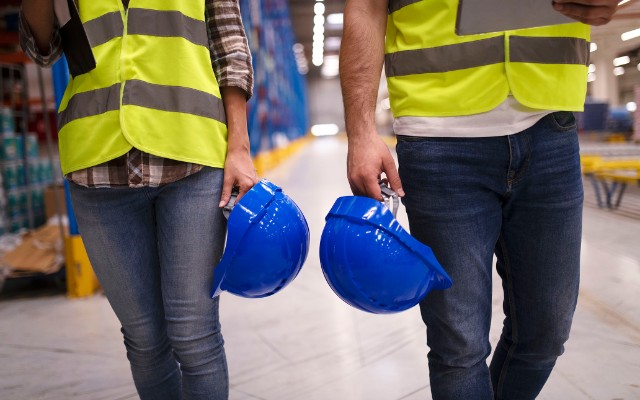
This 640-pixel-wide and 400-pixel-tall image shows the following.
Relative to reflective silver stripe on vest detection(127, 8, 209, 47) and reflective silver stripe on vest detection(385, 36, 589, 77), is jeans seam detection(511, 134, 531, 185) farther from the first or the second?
reflective silver stripe on vest detection(127, 8, 209, 47)

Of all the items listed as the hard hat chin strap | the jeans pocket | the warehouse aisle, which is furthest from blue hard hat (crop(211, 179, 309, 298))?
the warehouse aisle

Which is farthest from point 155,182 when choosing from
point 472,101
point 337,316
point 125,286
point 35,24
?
point 337,316

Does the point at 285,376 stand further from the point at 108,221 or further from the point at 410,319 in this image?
the point at 108,221

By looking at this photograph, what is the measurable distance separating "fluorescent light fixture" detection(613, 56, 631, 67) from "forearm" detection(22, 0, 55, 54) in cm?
174

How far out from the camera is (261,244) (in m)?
1.01

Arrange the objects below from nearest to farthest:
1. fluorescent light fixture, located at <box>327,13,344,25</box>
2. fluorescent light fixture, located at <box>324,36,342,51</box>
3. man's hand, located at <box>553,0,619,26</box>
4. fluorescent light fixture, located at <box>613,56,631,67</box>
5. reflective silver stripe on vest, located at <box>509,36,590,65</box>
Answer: man's hand, located at <box>553,0,619,26</box>, reflective silver stripe on vest, located at <box>509,36,590,65</box>, fluorescent light fixture, located at <box>613,56,631,67</box>, fluorescent light fixture, located at <box>327,13,344,25</box>, fluorescent light fixture, located at <box>324,36,342,51</box>

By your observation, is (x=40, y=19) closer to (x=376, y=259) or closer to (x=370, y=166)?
(x=370, y=166)

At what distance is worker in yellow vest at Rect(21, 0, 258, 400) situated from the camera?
1.08m

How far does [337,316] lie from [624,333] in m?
1.23

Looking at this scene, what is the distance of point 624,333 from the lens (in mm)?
2154

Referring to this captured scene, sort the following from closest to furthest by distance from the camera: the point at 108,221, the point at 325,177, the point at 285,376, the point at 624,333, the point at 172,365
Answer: the point at 108,221 < the point at 172,365 < the point at 285,376 < the point at 624,333 < the point at 325,177

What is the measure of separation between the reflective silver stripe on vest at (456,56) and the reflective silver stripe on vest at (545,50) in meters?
0.03

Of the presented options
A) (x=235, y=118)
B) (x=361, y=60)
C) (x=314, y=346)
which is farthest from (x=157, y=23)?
(x=314, y=346)

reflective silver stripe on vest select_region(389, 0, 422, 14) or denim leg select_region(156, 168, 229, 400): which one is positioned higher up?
reflective silver stripe on vest select_region(389, 0, 422, 14)
